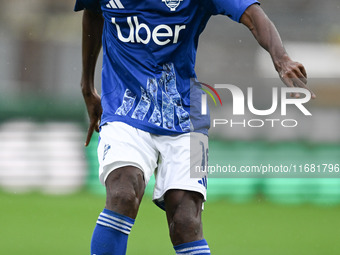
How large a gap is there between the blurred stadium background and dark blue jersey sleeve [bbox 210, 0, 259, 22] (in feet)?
10.8

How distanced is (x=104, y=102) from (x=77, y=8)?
73 cm

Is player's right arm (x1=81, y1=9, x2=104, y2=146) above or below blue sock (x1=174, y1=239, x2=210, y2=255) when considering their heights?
above

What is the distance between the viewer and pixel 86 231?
7.86m

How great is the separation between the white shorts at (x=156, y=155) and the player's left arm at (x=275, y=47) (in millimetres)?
707

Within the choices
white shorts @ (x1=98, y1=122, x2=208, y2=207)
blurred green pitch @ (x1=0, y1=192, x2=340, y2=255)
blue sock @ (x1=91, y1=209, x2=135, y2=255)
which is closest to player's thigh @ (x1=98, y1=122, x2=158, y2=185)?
white shorts @ (x1=98, y1=122, x2=208, y2=207)

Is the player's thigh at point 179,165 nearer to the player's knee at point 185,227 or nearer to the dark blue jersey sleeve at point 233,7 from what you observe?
the player's knee at point 185,227

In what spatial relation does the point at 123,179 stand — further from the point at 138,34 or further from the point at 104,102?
the point at 138,34

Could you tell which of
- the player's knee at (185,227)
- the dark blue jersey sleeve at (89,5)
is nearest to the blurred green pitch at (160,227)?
the dark blue jersey sleeve at (89,5)

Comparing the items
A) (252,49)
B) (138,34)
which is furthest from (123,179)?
(252,49)

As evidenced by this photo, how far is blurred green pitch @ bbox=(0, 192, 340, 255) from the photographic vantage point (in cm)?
662

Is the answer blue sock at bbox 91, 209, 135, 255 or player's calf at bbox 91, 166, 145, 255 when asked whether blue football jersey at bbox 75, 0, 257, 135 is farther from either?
blue sock at bbox 91, 209, 135, 255

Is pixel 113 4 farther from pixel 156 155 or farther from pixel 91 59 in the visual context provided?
pixel 156 155

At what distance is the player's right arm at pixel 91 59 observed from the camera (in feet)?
13.9

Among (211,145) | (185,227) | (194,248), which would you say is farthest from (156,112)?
(211,145)
